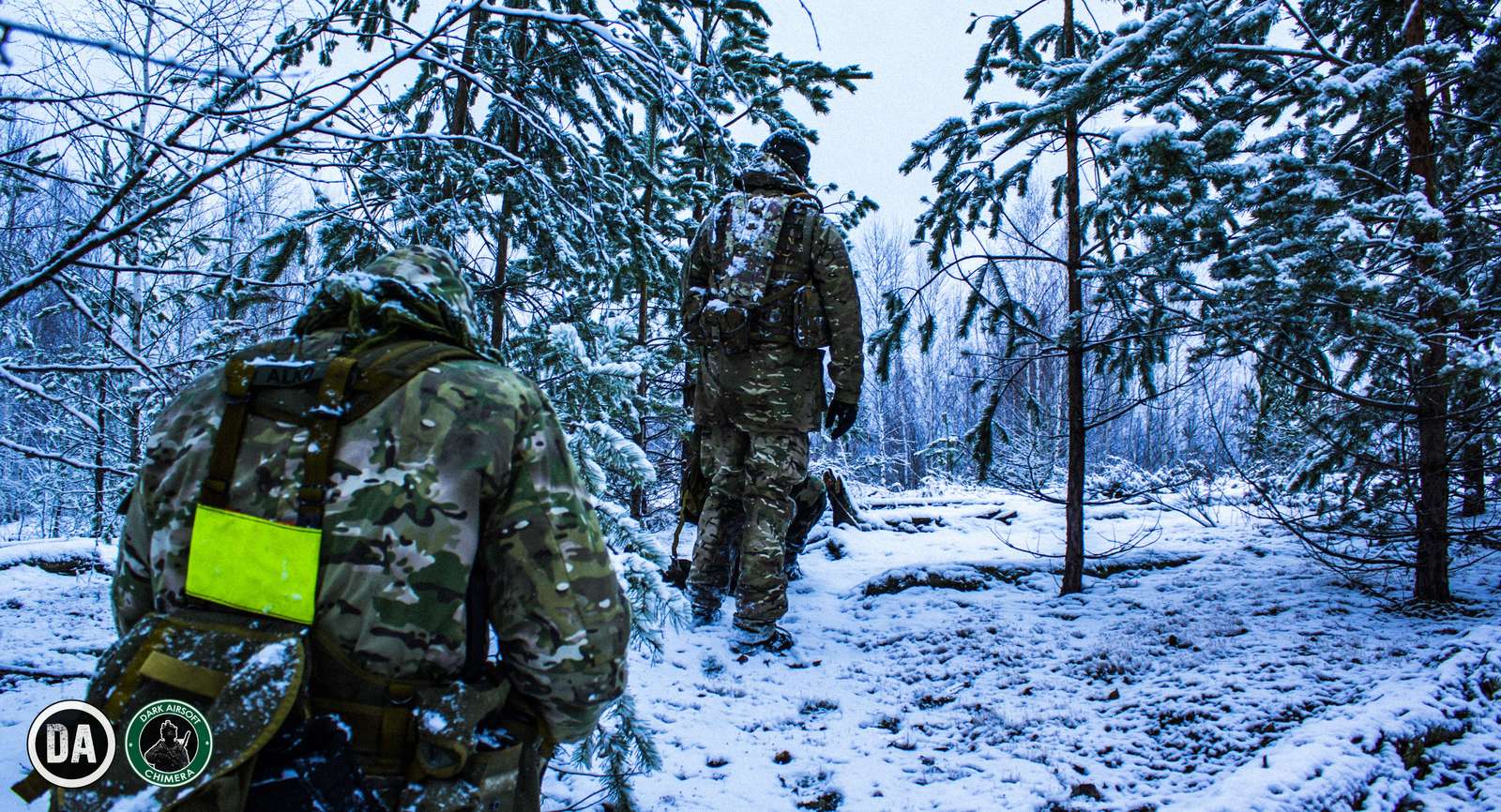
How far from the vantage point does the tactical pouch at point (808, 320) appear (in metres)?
4.29

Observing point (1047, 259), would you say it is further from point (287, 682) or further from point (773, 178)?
point (287, 682)

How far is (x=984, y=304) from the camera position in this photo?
18.5ft

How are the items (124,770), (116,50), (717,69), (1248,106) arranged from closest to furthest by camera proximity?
(116,50) < (124,770) < (717,69) < (1248,106)

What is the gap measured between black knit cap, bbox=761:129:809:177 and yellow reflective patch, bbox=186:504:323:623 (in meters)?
3.66

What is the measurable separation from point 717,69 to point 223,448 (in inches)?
78.3

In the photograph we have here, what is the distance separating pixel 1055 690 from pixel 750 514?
182 centimetres

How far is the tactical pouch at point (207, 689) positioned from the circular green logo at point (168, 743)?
0.01 meters

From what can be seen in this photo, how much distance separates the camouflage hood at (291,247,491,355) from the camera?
1.56 m

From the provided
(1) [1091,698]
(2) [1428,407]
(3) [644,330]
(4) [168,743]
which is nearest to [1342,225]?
(2) [1428,407]

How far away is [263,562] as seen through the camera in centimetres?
135

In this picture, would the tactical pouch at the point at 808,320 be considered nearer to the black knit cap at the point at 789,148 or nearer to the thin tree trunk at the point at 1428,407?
the black knit cap at the point at 789,148

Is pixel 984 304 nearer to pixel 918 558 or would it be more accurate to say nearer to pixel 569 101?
pixel 918 558

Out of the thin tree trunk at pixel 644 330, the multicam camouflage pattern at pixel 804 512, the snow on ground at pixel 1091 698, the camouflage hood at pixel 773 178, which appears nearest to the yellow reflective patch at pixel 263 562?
the snow on ground at pixel 1091 698

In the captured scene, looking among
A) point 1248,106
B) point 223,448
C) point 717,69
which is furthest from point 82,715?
point 1248,106
